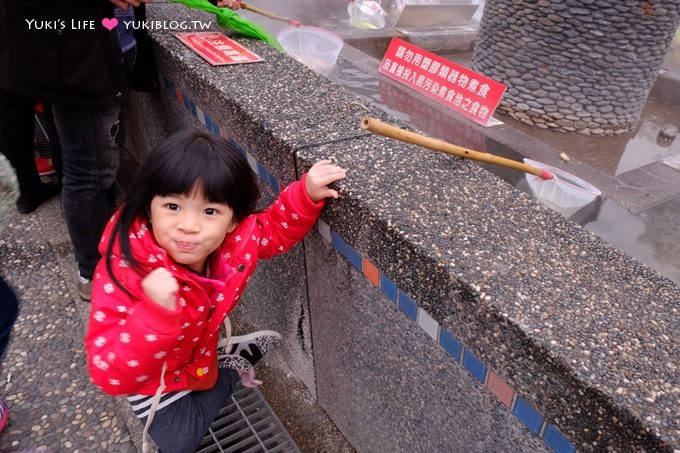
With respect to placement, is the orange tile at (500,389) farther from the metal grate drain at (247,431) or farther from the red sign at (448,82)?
the red sign at (448,82)

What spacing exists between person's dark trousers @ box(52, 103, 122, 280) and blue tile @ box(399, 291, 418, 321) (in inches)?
59.3

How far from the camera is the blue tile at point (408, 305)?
136 cm

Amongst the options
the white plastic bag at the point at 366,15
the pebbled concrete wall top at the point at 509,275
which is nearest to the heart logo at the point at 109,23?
the pebbled concrete wall top at the point at 509,275

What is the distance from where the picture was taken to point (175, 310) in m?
1.28

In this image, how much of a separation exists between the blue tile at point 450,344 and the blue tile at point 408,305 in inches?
4.0

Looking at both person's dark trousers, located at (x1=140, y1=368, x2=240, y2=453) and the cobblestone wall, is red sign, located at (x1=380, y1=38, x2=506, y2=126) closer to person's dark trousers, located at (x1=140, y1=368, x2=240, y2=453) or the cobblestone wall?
the cobblestone wall

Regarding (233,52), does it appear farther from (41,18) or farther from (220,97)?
(41,18)

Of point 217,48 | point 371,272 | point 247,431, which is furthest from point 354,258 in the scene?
point 217,48

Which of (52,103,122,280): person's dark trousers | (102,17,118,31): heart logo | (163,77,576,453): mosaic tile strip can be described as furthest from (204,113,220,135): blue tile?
(163,77,576,453): mosaic tile strip

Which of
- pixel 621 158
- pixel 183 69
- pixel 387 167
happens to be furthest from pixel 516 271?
pixel 621 158

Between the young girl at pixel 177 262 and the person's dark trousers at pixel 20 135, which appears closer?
the young girl at pixel 177 262

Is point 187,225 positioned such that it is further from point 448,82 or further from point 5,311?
point 448,82

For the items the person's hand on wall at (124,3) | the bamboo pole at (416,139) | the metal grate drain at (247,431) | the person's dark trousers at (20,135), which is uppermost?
the person's hand on wall at (124,3)

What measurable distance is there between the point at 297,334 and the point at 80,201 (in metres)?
1.14
